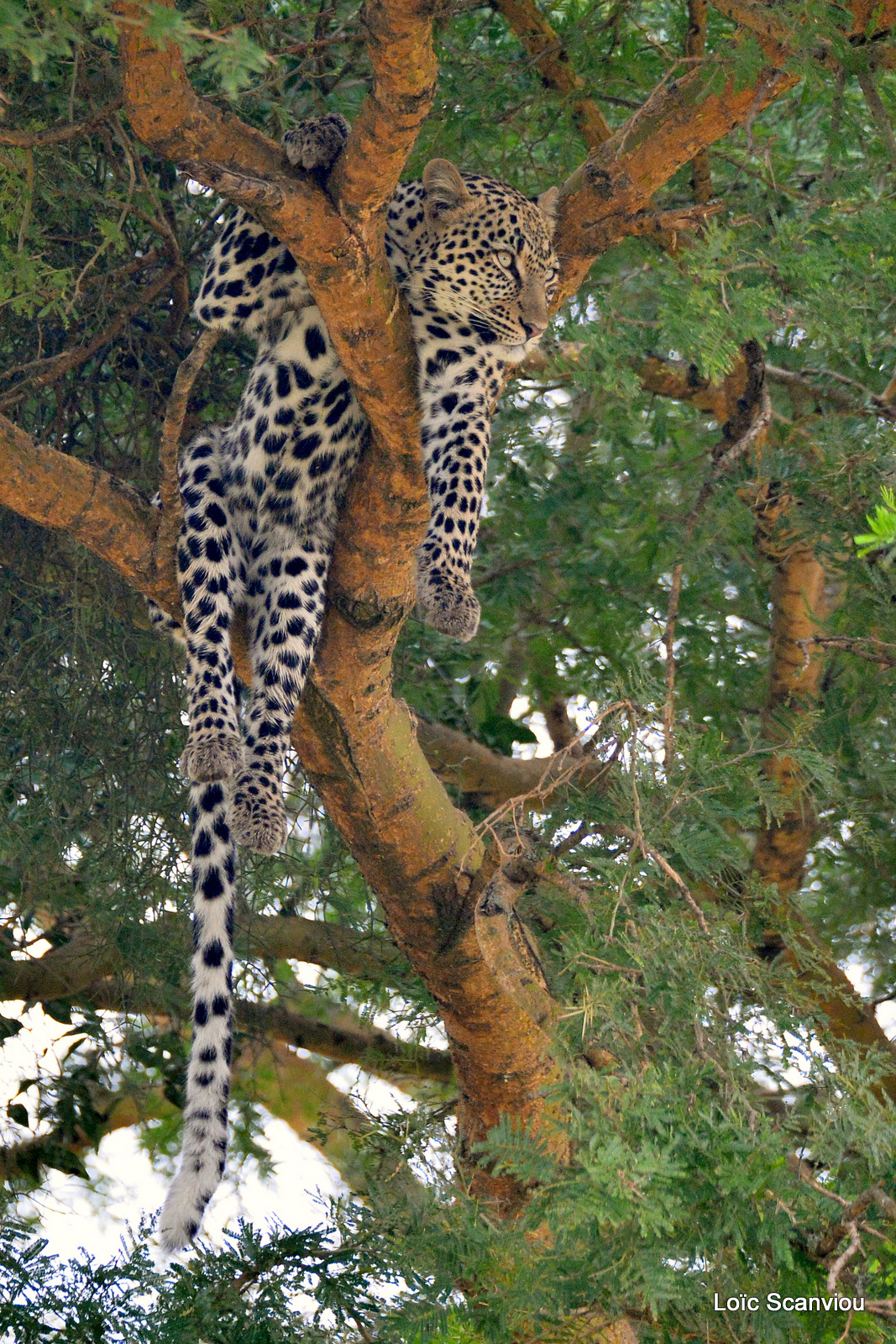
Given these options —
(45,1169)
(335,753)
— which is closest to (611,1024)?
(335,753)

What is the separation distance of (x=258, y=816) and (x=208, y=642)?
1.58 ft

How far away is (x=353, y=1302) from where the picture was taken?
3.32 metres

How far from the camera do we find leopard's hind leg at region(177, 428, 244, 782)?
3.78m

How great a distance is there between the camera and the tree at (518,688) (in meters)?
2.74

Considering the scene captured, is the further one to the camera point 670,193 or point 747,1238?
point 670,193

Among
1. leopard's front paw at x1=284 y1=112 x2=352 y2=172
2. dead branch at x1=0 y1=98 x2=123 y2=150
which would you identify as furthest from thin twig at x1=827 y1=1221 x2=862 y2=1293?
Answer: dead branch at x1=0 y1=98 x2=123 y2=150

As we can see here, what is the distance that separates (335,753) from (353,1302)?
4.41 ft

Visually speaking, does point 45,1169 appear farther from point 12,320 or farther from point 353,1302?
point 12,320

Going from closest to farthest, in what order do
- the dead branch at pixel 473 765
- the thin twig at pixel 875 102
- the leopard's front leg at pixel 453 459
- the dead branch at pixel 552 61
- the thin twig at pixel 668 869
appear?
the thin twig at pixel 668 869 → the thin twig at pixel 875 102 → the leopard's front leg at pixel 453 459 → the dead branch at pixel 552 61 → the dead branch at pixel 473 765

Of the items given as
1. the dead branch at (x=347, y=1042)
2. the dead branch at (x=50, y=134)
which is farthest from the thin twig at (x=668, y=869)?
the dead branch at (x=347, y=1042)

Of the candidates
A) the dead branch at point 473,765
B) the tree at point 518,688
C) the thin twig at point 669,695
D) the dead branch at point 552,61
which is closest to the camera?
the tree at point 518,688

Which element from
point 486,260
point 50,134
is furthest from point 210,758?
point 486,260

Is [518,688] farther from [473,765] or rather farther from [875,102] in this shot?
[875,102]

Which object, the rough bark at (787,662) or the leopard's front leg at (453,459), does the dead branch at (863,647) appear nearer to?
the rough bark at (787,662)
